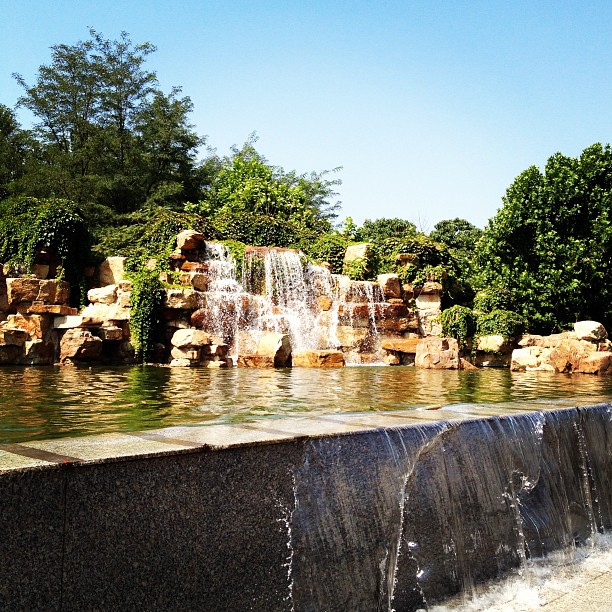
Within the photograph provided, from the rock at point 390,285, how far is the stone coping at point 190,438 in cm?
1806

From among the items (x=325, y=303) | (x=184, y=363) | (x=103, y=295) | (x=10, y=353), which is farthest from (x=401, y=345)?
(x=10, y=353)

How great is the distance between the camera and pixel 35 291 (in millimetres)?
17438

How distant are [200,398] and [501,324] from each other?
1515cm

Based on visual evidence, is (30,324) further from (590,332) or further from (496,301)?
(496,301)

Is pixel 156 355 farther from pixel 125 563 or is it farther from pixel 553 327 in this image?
pixel 125 563

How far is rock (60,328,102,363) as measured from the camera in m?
15.9

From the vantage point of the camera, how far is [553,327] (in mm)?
22516

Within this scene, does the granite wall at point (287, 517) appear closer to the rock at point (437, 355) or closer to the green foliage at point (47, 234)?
the rock at point (437, 355)

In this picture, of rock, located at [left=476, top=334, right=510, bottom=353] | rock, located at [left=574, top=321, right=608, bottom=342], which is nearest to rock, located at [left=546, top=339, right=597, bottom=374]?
rock, located at [left=574, top=321, right=608, bottom=342]

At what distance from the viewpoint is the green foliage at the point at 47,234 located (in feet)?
59.1

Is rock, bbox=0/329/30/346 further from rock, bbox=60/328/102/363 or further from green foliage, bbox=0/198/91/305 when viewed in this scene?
green foliage, bbox=0/198/91/305

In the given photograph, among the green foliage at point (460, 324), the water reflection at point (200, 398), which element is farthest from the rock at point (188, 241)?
the water reflection at point (200, 398)

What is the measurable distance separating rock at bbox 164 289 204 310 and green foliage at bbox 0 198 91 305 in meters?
2.67

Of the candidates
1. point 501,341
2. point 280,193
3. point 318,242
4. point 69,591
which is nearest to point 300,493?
point 69,591
